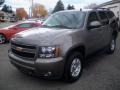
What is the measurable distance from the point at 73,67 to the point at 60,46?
87 centimetres

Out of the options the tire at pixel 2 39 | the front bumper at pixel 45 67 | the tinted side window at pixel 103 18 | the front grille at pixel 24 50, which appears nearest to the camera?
the front bumper at pixel 45 67

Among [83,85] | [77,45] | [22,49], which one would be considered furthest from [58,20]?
[83,85]

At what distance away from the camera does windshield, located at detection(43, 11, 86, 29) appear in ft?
17.3

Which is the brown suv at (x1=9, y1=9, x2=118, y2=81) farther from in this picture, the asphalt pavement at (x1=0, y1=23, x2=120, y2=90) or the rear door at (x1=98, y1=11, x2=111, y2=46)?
the rear door at (x1=98, y1=11, x2=111, y2=46)

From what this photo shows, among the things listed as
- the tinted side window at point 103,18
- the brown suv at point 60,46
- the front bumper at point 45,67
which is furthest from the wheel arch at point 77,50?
the tinted side window at point 103,18

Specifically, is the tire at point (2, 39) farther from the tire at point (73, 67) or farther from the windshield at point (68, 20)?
the tire at point (73, 67)

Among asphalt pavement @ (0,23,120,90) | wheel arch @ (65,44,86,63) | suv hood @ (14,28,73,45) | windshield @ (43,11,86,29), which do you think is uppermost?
windshield @ (43,11,86,29)

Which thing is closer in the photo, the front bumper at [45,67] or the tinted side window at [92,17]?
the front bumper at [45,67]

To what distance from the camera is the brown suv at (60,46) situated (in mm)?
4156

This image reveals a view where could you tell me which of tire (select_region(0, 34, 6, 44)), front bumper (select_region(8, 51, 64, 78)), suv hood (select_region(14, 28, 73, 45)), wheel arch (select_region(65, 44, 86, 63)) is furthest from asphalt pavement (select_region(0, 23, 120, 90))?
tire (select_region(0, 34, 6, 44))

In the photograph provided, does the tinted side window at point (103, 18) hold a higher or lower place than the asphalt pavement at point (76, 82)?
higher

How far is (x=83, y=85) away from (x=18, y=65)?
178 centimetres

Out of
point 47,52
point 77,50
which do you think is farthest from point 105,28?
point 47,52

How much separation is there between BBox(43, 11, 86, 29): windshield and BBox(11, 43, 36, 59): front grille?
4.68ft
